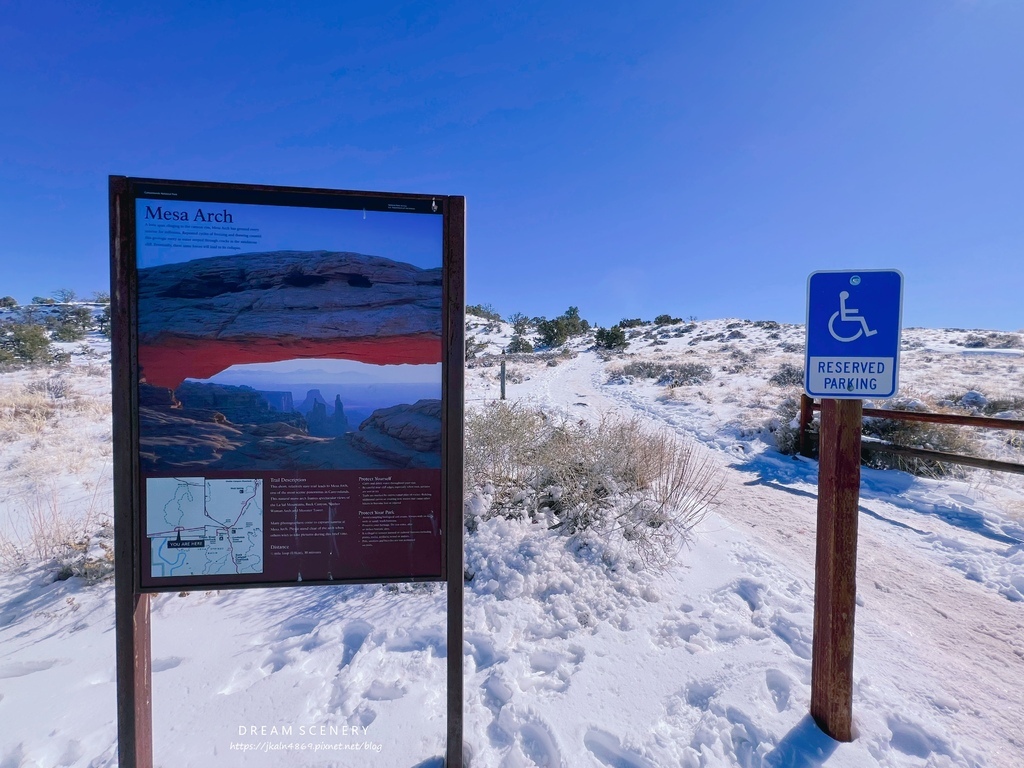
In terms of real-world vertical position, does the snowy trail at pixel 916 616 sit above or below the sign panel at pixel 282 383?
below

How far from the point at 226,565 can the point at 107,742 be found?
4.11ft

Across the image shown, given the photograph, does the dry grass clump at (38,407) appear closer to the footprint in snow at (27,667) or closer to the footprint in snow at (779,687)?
the footprint in snow at (27,667)

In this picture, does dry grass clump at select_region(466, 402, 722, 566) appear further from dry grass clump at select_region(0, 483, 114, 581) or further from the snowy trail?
dry grass clump at select_region(0, 483, 114, 581)

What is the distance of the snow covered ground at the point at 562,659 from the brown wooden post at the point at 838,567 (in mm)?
204

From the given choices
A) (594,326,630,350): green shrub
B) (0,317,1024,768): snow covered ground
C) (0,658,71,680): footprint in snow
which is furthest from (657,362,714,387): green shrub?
(594,326,630,350): green shrub

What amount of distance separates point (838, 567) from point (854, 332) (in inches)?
44.5

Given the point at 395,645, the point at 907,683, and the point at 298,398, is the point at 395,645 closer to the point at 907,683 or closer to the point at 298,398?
the point at 298,398

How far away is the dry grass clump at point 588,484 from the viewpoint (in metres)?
4.02

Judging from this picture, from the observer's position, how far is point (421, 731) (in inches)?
86.4

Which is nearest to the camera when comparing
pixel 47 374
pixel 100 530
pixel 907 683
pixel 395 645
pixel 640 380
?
pixel 907 683

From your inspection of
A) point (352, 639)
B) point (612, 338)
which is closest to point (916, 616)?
point (352, 639)

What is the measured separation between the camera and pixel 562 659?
262 centimetres

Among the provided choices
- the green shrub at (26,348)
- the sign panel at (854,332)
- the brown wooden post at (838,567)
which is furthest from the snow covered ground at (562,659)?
the green shrub at (26,348)

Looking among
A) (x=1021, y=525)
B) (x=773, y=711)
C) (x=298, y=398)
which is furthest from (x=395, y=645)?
(x=1021, y=525)
